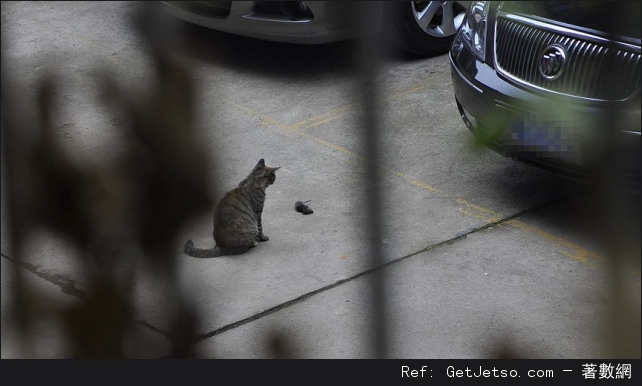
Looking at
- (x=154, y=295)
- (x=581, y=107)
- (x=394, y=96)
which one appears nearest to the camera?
(x=154, y=295)

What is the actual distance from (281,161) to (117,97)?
466 centimetres

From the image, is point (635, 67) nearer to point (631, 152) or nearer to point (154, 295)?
point (631, 152)

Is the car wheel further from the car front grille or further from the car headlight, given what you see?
the car front grille

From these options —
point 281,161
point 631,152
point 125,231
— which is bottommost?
point 281,161

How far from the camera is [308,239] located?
5.21m

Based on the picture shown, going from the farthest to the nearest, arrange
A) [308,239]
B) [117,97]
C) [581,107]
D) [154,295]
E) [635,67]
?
[308,239] → [581,107] → [635,67] → [154,295] → [117,97]

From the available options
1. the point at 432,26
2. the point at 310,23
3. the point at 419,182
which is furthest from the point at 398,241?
the point at 432,26

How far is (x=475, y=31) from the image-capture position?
5617 mm

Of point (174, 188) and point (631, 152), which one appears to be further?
point (631, 152)

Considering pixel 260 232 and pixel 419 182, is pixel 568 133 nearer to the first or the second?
pixel 260 232

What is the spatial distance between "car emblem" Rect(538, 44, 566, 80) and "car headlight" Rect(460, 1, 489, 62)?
79 centimetres

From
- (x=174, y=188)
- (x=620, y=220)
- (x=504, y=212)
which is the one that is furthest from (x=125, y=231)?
(x=504, y=212)

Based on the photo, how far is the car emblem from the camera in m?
3.82

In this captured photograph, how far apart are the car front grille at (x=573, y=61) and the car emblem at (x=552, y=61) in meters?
0.02
